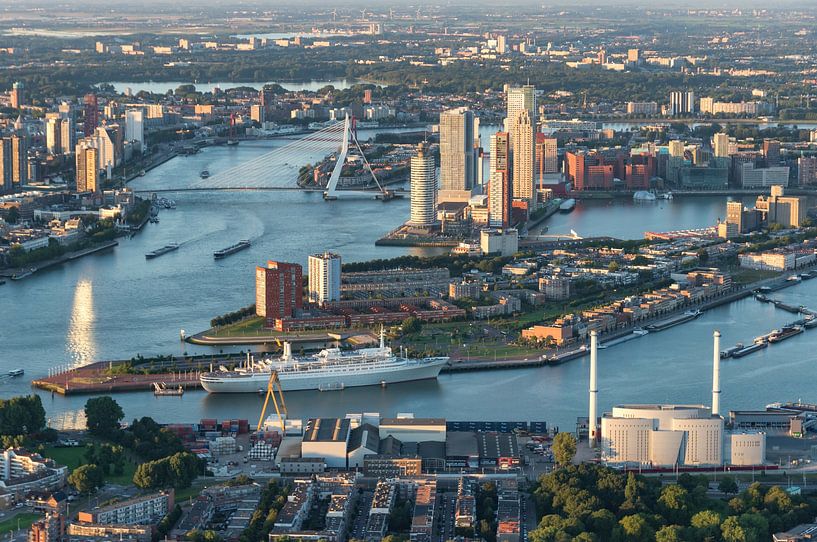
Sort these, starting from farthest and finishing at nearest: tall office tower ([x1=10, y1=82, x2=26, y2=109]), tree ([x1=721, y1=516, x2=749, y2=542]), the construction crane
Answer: tall office tower ([x1=10, y1=82, x2=26, y2=109]) → the construction crane → tree ([x1=721, y1=516, x2=749, y2=542])

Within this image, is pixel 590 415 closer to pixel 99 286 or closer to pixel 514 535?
pixel 514 535

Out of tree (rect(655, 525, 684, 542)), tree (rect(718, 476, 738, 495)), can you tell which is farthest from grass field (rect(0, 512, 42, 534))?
tree (rect(718, 476, 738, 495))

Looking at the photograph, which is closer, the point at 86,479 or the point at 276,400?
the point at 86,479

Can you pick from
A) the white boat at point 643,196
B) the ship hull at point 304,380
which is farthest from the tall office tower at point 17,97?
the ship hull at point 304,380

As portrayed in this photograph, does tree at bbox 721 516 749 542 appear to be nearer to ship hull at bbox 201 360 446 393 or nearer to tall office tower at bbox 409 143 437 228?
ship hull at bbox 201 360 446 393

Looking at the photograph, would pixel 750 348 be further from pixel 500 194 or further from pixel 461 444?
pixel 500 194

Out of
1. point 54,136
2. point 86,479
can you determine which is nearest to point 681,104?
point 54,136

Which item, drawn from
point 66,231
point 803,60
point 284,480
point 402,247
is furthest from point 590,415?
point 803,60
